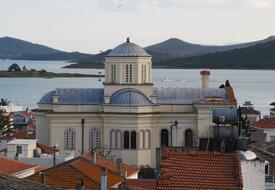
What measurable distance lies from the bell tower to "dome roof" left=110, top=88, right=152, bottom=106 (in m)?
0.28

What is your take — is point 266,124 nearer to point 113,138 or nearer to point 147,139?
point 147,139

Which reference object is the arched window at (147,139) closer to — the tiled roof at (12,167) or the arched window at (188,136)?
the arched window at (188,136)

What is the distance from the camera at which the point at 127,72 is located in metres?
39.9

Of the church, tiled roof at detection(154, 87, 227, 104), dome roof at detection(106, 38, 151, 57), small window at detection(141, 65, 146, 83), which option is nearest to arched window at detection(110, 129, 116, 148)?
the church

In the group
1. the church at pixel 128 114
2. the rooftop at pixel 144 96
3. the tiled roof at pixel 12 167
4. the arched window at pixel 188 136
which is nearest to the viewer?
the tiled roof at pixel 12 167

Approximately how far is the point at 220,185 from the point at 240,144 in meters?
1.40

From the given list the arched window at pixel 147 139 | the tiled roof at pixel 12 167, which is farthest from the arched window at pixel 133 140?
the tiled roof at pixel 12 167

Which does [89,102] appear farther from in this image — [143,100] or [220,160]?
[220,160]

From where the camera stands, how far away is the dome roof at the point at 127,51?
132ft

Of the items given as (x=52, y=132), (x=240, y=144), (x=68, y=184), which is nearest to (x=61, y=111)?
(x=52, y=132)

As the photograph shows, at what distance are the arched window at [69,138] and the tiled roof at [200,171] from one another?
30566 mm

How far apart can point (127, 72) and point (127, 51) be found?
39.0 inches

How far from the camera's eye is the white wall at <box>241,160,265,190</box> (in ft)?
30.3

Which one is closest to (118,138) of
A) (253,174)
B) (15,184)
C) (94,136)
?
(94,136)
